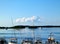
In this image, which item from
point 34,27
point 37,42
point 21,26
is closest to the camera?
point 37,42

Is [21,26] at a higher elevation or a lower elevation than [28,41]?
higher

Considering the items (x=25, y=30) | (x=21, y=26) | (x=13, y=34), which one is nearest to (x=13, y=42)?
(x=13, y=34)

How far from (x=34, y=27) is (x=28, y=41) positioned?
2.06m

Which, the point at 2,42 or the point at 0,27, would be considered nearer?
the point at 2,42

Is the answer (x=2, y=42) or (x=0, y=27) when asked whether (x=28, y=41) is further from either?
(x=0, y=27)

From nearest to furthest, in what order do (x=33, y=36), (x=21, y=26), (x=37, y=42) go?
(x=37, y=42) < (x=33, y=36) < (x=21, y=26)

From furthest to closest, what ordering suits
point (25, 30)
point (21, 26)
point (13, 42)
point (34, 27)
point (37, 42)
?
point (21, 26) < point (25, 30) < point (34, 27) < point (37, 42) < point (13, 42)

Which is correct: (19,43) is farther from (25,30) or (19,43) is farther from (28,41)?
(25,30)

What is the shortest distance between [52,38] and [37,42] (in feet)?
2.14

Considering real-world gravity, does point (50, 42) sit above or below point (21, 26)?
below

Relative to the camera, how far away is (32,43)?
9383 millimetres

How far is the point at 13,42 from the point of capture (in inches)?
355

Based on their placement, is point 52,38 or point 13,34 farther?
point 13,34

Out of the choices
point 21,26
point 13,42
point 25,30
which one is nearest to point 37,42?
point 13,42
